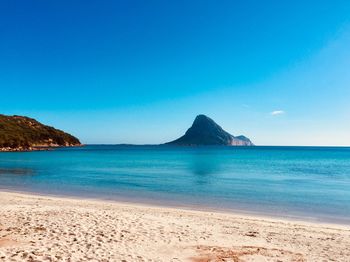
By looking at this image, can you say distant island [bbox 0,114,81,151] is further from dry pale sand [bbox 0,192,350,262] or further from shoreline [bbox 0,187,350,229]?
dry pale sand [bbox 0,192,350,262]

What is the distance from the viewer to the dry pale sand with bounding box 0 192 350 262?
36.9 ft

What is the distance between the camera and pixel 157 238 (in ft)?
44.0

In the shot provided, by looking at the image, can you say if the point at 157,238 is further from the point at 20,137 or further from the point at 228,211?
the point at 20,137

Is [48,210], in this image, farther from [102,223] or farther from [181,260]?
[181,260]

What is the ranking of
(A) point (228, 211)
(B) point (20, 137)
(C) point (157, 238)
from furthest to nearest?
(B) point (20, 137), (A) point (228, 211), (C) point (157, 238)

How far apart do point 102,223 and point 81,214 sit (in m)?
2.63

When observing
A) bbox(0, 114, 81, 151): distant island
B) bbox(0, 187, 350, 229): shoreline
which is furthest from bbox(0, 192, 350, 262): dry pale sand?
bbox(0, 114, 81, 151): distant island

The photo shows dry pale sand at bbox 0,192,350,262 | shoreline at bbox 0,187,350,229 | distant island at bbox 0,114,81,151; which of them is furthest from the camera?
distant island at bbox 0,114,81,151

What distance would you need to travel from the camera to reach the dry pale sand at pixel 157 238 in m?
11.2

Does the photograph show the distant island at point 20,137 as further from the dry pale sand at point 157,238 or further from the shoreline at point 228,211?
the dry pale sand at point 157,238

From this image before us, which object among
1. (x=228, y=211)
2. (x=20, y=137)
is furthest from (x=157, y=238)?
(x=20, y=137)

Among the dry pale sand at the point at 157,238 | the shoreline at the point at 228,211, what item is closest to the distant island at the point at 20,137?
the shoreline at the point at 228,211

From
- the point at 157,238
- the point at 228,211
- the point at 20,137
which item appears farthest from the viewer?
the point at 20,137

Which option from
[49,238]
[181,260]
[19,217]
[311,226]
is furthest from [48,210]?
[311,226]
